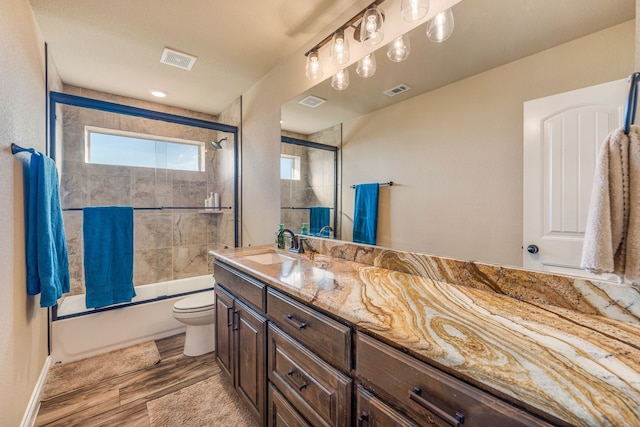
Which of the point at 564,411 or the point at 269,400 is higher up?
the point at 564,411

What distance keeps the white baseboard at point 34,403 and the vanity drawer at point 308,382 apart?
1.40 m

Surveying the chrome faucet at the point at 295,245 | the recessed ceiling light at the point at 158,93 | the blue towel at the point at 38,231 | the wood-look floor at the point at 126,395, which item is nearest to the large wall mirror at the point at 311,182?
the chrome faucet at the point at 295,245

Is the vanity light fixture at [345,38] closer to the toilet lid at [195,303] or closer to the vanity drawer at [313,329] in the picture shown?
the vanity drawer at [313,329]

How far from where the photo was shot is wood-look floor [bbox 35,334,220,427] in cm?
154

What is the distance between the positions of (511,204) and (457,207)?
199 millimetres

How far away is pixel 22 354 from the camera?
142 cm

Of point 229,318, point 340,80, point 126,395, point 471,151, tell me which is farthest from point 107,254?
point 471,151

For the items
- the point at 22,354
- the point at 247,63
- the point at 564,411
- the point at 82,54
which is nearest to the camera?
the point at 564,411

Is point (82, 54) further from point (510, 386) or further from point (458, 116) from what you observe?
point (510, 386)

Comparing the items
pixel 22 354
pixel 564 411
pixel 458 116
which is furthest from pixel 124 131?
pixel 564 411

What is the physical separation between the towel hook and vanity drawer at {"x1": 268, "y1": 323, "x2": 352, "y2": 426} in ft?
3.61

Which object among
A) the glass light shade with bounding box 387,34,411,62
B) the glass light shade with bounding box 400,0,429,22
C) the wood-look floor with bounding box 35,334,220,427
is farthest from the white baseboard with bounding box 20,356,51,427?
the glass light shade with bounding box 400,0,429,22

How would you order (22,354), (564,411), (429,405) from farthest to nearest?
(22,354)
(429,405)
(564,411)

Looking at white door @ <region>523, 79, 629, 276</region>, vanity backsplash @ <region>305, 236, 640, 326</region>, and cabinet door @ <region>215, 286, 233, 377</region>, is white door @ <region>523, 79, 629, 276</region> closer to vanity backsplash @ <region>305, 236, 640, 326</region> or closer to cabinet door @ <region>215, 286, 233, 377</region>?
vanity backsplash @ <region>305, 236, 640, 326</region>
